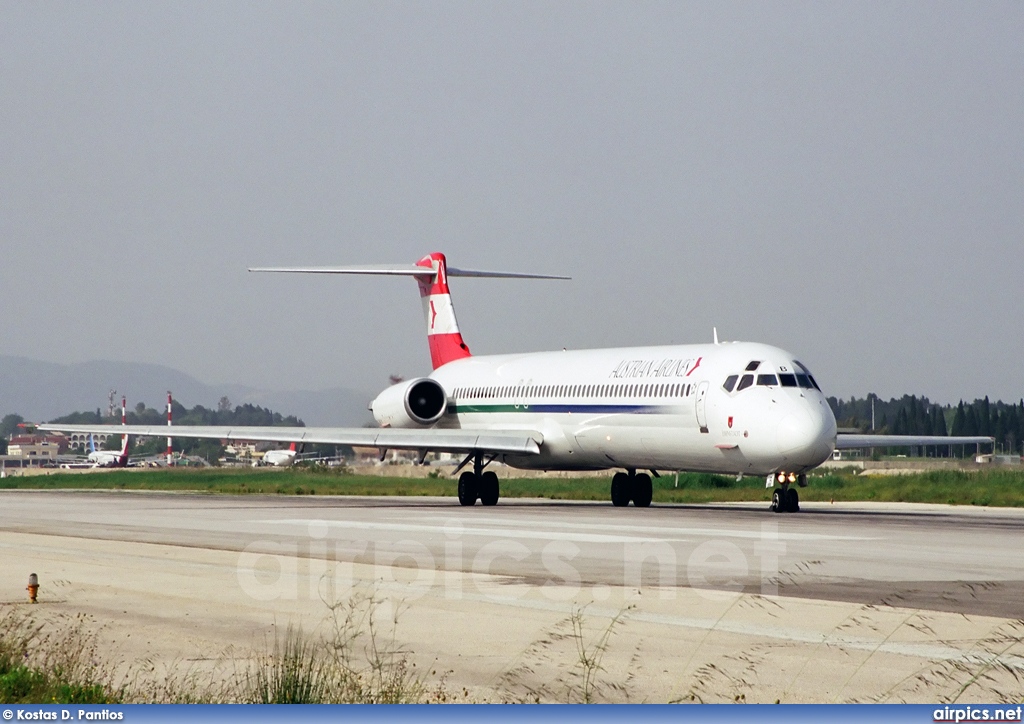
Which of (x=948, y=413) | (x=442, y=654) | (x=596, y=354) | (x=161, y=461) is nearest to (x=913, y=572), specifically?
(x=442, y=654)

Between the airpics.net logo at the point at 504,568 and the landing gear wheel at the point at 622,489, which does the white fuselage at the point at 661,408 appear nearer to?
the landing gear wheel at the point at 622,489

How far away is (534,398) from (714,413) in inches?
301

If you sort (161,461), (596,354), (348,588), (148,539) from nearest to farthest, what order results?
(348,588)
(148,539)
(596,354)
(161,461)

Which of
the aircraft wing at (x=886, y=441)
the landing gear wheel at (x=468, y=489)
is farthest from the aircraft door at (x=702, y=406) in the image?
the landing gear wheel at (x=468, y=489)

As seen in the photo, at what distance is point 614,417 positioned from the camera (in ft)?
105

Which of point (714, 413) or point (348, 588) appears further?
point (714, 413)

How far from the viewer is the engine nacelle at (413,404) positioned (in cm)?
3891

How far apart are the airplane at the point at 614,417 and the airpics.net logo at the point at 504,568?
6.90 metres

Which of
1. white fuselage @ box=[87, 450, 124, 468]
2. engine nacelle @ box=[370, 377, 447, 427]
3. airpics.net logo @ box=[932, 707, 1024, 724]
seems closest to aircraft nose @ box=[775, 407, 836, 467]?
engine nacelle @ box=[370, 377, 447, 427]

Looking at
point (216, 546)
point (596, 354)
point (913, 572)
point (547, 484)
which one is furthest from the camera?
point (547, 484)

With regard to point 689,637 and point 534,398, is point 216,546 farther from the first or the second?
point 534,398

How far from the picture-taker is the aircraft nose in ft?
88.3

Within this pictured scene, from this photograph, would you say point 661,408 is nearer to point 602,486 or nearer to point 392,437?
point 392,437

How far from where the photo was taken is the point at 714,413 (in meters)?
28.7
